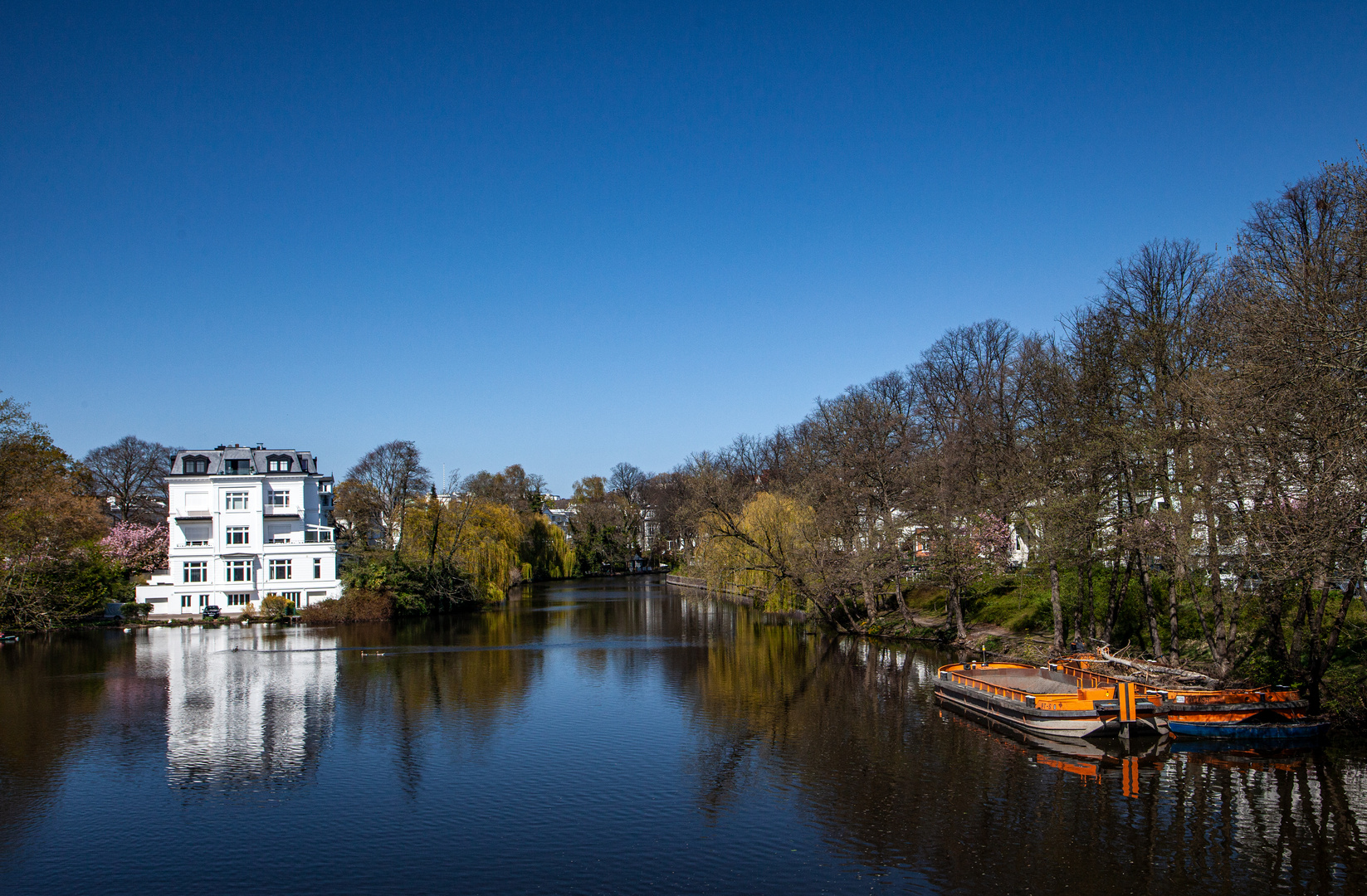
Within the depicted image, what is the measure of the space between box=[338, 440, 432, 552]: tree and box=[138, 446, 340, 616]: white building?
1777cm

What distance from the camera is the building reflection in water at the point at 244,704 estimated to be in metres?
21.4

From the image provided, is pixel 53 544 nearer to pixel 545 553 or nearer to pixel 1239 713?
pixel 545 553

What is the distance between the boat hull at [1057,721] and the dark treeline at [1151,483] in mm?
4324

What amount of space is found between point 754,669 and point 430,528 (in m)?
34.5

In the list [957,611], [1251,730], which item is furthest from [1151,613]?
[957,611]

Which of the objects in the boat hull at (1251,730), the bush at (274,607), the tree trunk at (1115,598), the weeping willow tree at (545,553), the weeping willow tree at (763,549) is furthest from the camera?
the weeping willow tree at (545,553)

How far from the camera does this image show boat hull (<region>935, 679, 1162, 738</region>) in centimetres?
2262

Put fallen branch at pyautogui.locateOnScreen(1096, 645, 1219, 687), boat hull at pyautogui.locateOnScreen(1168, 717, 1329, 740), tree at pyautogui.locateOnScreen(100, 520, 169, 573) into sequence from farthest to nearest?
tree at pyautogui.locateOnScreen(100, 520, 169, 573)
fallen branch at pyautogui.locateOnScreen(1096, 645, 1219, 687)
boat hull at pyautogui.locateOnScreen(1168, 717, 1329, 740)

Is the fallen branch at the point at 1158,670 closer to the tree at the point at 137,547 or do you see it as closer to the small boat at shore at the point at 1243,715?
the small boat at shore at the point at 1243,715

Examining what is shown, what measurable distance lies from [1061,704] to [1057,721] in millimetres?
540

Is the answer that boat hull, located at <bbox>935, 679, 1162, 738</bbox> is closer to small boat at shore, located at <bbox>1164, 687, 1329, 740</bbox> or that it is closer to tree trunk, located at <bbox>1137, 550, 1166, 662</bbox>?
small boat at shore, located at <bbox>1164, 687, 1329, 740</bbox>

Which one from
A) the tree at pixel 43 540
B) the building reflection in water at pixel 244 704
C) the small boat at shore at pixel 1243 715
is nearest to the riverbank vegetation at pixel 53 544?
the tree at pixel 43 540

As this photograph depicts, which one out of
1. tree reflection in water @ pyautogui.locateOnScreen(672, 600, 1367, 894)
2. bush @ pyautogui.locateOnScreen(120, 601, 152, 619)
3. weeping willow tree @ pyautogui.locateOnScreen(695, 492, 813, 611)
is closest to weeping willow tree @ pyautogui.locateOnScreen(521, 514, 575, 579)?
weeping willow tree @ pyautogui.locateOnScreen(695, 492, 813, 611)

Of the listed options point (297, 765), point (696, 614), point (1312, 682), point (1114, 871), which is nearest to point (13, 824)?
point (297, 765)
